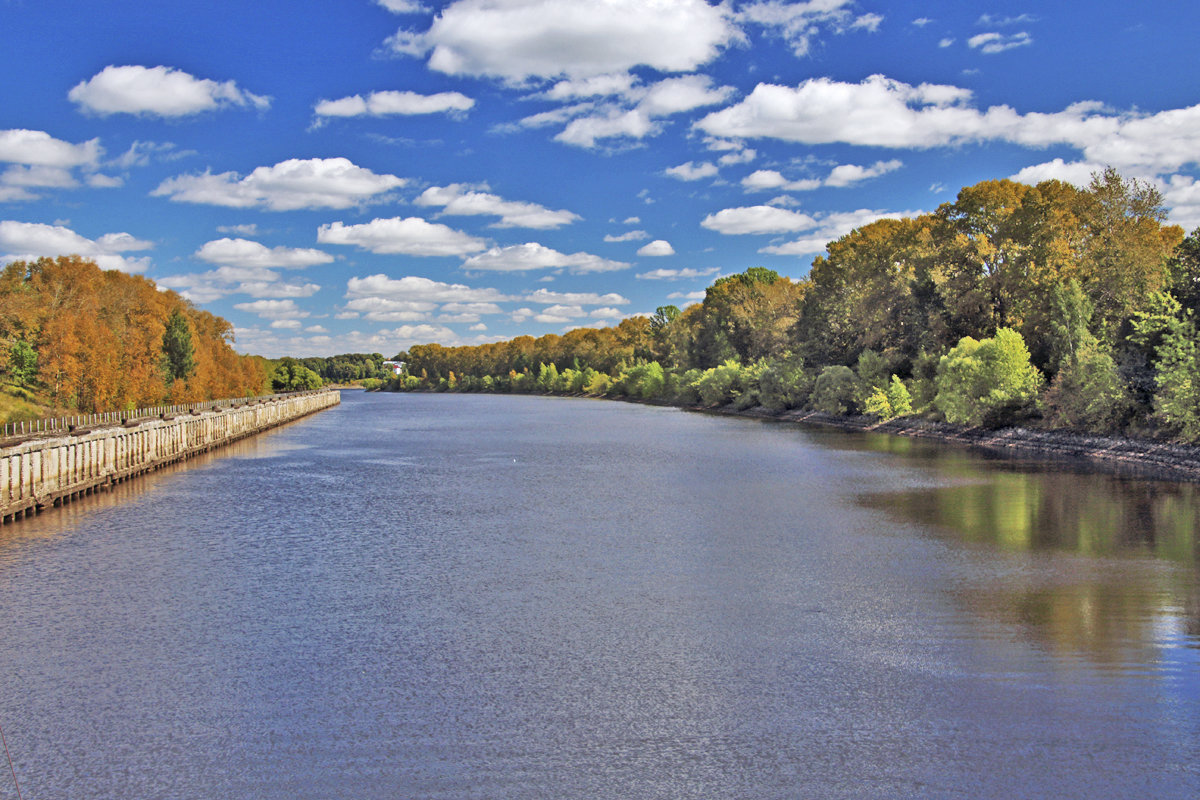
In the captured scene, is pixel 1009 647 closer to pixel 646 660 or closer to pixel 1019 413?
pixel 646 660

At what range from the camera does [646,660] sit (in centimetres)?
1450

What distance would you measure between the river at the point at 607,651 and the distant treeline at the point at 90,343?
4553 centimetres

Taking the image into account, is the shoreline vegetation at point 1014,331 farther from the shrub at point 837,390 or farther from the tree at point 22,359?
the tree at point 22,359

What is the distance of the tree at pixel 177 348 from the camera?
103 m

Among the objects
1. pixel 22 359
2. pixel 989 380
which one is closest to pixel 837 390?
pixel 989 380

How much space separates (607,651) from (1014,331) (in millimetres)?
60867

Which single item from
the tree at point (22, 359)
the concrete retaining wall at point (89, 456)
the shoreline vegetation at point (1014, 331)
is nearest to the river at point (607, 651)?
the concrete retaining wall at point (89, 456)

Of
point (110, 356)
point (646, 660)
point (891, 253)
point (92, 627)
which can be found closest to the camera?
point (646, 660)

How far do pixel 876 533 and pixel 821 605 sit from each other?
31.8 feet

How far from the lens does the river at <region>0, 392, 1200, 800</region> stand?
10445 millimetres

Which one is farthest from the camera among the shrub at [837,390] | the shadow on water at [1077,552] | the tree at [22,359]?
the shrub at [837,390]

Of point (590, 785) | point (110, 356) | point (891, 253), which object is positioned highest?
point (891, 253)

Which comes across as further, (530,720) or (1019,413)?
(1019,413)

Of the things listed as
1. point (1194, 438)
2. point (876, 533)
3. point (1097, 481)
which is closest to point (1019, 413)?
point (1194, 438)
